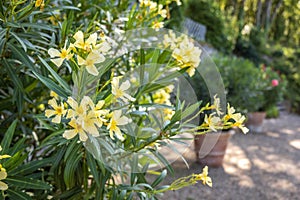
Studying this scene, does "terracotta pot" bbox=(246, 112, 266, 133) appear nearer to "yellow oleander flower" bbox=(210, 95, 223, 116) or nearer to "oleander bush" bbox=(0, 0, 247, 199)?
"oleander bush" bbox=(0, 0, 247, 199)

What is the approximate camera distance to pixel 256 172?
3.64 meters

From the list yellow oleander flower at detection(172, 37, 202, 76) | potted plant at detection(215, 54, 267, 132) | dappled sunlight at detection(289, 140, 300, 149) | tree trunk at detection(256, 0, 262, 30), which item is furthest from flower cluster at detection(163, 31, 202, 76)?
tree trunk at detection(256, 0, 262, 30)

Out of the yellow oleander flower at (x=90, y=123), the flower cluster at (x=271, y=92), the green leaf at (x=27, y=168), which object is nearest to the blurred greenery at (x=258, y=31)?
the flower cluster at (x=271, y=92)

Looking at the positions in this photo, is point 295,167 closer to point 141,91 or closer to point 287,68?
point 141,91

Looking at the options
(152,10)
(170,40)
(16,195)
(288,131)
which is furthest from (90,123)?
(288,131)

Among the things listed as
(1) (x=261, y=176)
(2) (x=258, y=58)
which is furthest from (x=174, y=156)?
(2) (x=258, y=58)

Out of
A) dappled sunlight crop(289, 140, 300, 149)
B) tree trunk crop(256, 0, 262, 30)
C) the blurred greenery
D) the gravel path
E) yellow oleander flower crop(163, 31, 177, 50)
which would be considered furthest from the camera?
tree trunk crop(256, 0, 262, 30)

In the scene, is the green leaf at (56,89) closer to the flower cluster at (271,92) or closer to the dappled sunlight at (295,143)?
the dappled sunlight at (295,143)

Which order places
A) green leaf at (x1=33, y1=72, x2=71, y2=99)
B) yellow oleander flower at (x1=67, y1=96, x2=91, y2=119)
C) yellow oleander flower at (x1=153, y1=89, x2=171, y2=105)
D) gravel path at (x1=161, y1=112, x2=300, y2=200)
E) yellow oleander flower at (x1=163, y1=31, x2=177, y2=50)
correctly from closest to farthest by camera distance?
1. yellow oleander flower at (x1=67, y1=96, x2=91, y2=119)
2. green leaf at (x1=33, y1=72, x2=71, y2=99)
3. yellow oleander flower at (x1=163, y1=31, x2=177, y2=50)
4. yellow oleander flower at (x1=153, y1=89, x2=171, y2=105)
5. gravel path at (x1=161, y1=112, x2=300, y2=200)

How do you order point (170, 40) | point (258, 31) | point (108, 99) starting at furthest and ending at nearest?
1. point (258, 31)
2. point (170, 40)
3. point (108, 99)

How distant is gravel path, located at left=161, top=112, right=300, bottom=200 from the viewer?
3074 mm

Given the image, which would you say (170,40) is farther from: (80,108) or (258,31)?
(258,31)

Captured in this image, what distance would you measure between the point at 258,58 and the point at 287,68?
188 centimetres

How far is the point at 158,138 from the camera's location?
930 millimetres
